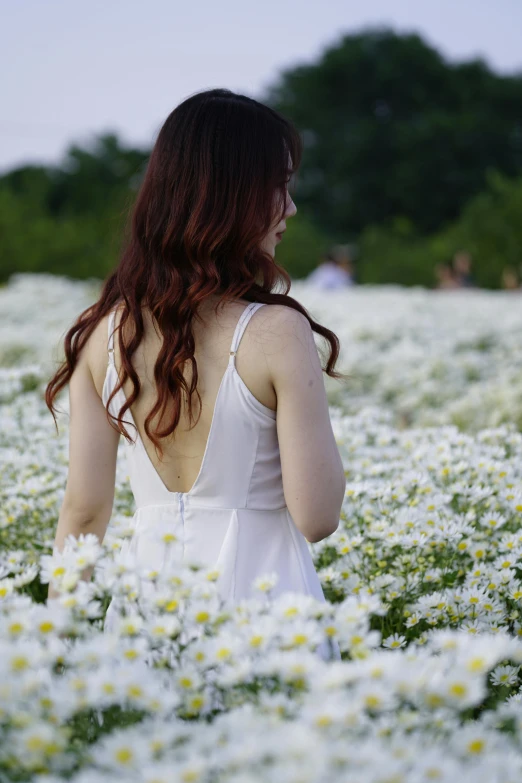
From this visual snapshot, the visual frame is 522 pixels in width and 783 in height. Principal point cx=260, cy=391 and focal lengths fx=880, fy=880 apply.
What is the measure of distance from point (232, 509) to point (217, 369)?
333 millimetres

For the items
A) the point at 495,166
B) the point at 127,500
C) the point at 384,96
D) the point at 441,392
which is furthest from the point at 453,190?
the point at 127,500

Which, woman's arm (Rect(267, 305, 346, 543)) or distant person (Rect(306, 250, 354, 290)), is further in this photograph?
distant person (Rect(306, 250, 354, 290))

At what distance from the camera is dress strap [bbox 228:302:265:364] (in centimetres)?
189

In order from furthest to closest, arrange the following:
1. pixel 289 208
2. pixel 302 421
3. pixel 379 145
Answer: pixel 379 145
pixel 289 208
pixel 302 421

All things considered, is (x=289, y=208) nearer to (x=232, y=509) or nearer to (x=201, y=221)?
(x=201, y=221)

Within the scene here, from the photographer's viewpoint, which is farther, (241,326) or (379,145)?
(379,145)

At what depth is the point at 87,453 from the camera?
2.13 meters

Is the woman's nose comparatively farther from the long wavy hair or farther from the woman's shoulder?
the woman's shoulder

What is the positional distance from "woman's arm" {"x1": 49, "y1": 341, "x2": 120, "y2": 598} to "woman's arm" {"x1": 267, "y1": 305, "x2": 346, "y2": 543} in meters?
0.51

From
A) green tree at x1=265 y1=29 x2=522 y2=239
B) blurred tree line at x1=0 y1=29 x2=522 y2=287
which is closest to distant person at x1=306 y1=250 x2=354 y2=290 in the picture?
blurred tree line at x1=0 y1=29 x2=522 y2=287

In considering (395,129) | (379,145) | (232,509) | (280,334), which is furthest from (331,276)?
(395,129)

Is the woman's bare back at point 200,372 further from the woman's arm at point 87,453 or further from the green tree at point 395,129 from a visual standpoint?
the green tree at point 395,129

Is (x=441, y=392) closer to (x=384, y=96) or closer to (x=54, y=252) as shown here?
(x=54, y=252)

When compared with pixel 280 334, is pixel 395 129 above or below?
above
